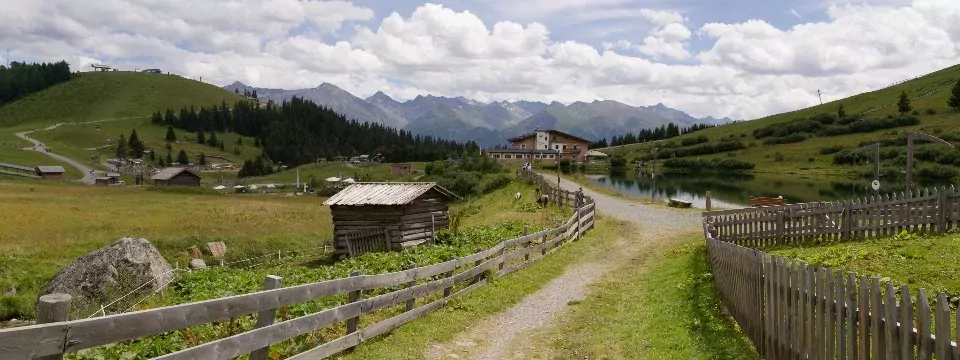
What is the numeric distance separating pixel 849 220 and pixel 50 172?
146m

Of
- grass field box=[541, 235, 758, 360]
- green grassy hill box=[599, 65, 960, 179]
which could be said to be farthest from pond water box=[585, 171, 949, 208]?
grass field box=[541, 235, 758, 360]

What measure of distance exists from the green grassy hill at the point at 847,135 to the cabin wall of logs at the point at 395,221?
101m

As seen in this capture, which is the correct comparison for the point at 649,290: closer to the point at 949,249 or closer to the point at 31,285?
the point at 949,249

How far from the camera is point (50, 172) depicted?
128875mm

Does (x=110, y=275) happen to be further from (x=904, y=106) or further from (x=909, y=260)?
(x=904, y=106)

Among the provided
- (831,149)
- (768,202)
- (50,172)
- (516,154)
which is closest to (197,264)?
(768,202)

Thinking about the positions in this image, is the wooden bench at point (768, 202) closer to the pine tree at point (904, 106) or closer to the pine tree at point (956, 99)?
the pine tree at point (956, 99)

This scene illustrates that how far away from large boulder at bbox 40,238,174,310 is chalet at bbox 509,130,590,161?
139m

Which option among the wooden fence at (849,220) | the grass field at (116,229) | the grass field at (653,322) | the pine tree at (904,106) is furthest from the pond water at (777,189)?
the pine tree at (904,106)

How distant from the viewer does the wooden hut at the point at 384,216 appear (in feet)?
108

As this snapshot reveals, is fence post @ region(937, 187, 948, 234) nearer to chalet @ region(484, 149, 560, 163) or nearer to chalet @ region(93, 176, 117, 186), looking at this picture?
chalet @ region(484, 149, 560, 163)

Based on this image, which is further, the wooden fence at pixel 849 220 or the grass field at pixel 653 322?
the wooden fence at pixel 849 220

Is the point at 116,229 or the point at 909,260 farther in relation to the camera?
the point at 116,229

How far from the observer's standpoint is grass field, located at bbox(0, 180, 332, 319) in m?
31.0
